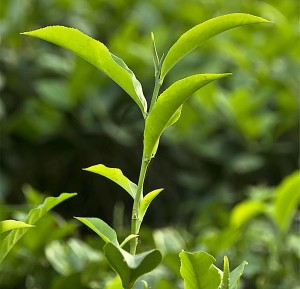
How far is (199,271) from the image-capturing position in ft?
3.24

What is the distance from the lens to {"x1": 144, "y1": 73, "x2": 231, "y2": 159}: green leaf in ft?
3.18

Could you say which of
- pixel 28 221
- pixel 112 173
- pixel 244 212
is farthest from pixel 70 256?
pixel 112 173

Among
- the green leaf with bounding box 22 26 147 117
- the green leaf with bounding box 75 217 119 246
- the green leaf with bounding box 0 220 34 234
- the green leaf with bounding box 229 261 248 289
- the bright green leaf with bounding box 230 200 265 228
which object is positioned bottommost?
the bright green leaf with bounding box 230 200 265 228

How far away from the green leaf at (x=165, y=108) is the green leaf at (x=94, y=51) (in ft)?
0.08

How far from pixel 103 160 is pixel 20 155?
0.25 meters

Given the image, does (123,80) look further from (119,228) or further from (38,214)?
(119,228)

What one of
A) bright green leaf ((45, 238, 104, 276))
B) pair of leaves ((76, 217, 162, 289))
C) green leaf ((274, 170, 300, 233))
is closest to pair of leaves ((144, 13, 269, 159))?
pair of leaves ((76, 217, 162, 289))

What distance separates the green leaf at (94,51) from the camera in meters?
0.99

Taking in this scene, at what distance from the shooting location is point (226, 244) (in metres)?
1.81

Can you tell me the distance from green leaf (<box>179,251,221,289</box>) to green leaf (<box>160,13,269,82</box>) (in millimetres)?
218

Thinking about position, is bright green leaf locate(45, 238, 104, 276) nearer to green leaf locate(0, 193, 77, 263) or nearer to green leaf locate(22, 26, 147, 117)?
green leaf locate(0, 193, 77, 263)

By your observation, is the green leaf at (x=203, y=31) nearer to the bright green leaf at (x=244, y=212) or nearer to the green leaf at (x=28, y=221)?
the green leaf at (x=28, y=221)

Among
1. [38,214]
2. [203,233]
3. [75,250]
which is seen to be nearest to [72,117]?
[203,233]

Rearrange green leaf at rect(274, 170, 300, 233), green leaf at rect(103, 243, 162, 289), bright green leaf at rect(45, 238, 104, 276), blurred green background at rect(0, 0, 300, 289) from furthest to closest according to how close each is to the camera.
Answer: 1. blurred green background at rect(0, 0, 300, 289)
2. green leaf at rect(274, 170, 300, 233)
3. bright green leaf at rect(45, 238, 104, 276)
4. green leaf at rect(103, 243, 162, 289)
